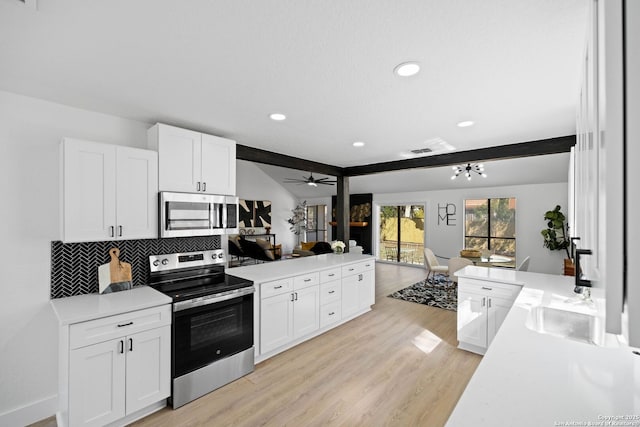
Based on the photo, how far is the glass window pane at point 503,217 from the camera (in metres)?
7.04

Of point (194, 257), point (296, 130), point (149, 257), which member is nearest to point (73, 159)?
point (149, 257)

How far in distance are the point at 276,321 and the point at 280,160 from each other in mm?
2140

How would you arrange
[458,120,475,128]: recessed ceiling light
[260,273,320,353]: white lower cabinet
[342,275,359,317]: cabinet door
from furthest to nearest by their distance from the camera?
1. [342,275,359,317]: cabinet door
2. [260,273,320,353]: white lower cabinet
3. [458,120,475,128]: recessed ceiling light

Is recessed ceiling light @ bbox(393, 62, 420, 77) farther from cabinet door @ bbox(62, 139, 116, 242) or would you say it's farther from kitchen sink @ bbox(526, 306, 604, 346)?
cabinet door @ bbox(62, 139, 116, 242)

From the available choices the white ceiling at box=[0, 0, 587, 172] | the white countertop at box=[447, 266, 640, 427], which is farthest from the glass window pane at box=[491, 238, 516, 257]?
the white countertop at box=[447, 266, 640, 427]

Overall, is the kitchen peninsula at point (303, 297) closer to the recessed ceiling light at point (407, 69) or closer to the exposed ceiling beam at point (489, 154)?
the exposed ceiling beam at point (489, 154)

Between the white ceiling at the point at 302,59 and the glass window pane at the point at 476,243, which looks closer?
the white ceiling at the point at 302,59

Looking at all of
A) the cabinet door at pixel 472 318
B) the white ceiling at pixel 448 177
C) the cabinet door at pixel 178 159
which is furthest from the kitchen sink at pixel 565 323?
the white ceiling at pixel 448 177

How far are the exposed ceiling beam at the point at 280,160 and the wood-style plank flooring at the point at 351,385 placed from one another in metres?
2.39

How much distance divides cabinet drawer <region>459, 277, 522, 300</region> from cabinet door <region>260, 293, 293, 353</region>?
1964 millimetres

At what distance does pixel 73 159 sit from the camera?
2191 mm

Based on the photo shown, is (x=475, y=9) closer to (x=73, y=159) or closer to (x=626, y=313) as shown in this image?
(x=626, y=313)

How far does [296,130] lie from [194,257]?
1738mm

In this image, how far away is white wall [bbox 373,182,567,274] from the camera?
6.44 metres
